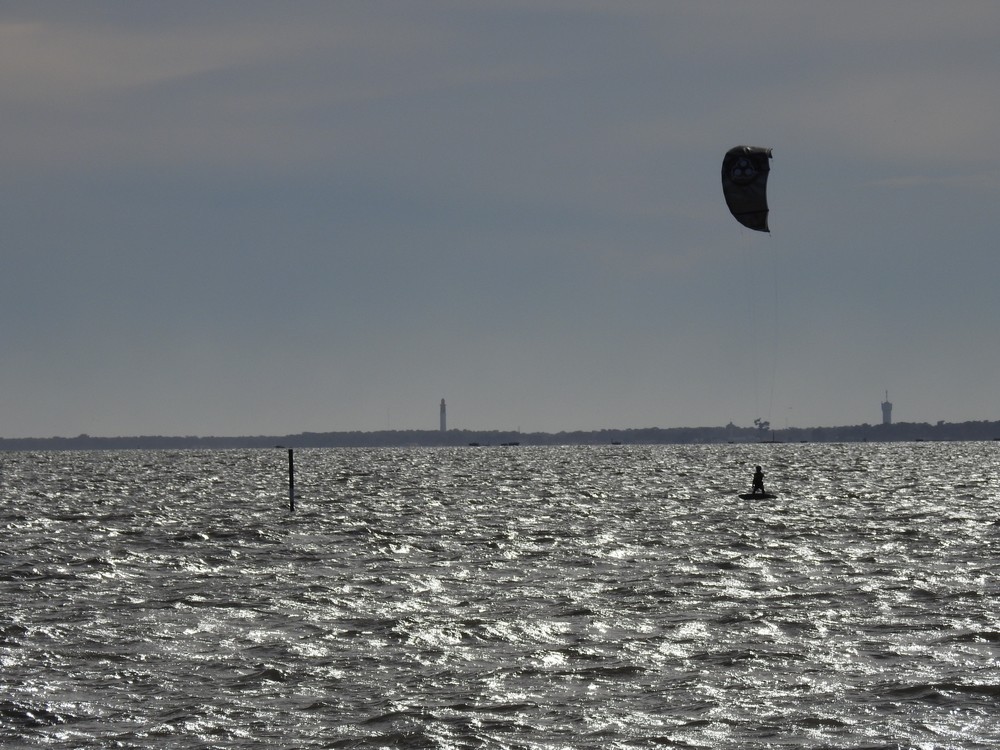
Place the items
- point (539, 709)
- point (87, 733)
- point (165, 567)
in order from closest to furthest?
point (87, 733) → point (539, 709) → point (165, 567)

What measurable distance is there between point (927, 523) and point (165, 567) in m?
26.9

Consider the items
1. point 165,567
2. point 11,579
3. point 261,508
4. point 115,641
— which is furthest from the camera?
point 261,508

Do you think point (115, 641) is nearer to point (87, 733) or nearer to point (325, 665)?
point (325, 665)

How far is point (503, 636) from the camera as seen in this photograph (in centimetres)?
2333

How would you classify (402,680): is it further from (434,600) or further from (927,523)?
(927,523)

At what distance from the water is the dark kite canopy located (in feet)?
34.4

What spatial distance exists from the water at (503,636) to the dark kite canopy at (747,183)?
1048cm

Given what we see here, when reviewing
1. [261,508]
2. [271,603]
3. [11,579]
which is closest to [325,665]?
[271,603]

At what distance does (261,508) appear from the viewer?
6250 cm

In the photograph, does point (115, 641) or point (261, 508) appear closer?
point (115, 641)

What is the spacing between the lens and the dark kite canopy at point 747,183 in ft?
148

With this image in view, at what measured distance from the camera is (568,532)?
1801 inches

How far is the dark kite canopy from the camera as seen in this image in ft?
148

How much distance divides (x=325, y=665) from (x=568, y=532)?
25.3 m
